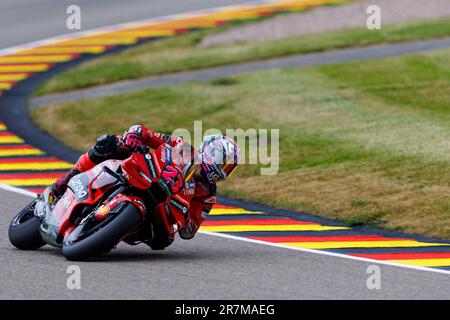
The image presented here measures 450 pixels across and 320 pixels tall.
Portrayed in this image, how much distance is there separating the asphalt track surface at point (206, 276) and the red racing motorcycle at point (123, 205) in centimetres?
24

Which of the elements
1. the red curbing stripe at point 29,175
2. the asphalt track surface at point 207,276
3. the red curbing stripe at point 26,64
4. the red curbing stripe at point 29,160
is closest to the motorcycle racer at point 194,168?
the asphalt track surface at point 207,276

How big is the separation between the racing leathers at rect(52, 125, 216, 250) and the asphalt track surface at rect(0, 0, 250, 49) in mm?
15349

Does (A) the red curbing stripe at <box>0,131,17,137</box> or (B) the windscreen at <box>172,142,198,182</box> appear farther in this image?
(A) the red curbing stripe at <box>0,131,17,137</box>

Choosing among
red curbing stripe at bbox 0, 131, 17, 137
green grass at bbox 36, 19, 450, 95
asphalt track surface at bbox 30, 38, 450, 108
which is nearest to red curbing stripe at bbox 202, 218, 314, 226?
red curbing stripe at bbox 0, 131, 17, 137

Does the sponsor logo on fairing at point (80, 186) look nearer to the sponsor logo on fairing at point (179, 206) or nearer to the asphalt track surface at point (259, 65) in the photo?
the sponsor logo on fairing at point (179, 206)

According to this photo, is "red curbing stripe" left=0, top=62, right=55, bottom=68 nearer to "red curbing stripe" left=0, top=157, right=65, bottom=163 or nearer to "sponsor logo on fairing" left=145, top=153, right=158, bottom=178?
"red curbing stripe" left=0, top=157, right=65, bottom=163

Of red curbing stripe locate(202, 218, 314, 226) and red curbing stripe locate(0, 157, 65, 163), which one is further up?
red curbing stripe locate(0, 157, 65, 163)

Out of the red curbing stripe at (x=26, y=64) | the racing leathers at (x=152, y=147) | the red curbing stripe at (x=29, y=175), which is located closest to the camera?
the racing leathers at (x=152, y=147)

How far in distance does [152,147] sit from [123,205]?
803 millimetres

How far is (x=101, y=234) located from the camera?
1121cm

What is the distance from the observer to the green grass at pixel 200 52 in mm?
24297

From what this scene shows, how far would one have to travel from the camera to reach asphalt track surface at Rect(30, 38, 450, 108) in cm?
2297

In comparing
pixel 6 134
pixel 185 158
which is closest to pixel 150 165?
pixel 185 158
